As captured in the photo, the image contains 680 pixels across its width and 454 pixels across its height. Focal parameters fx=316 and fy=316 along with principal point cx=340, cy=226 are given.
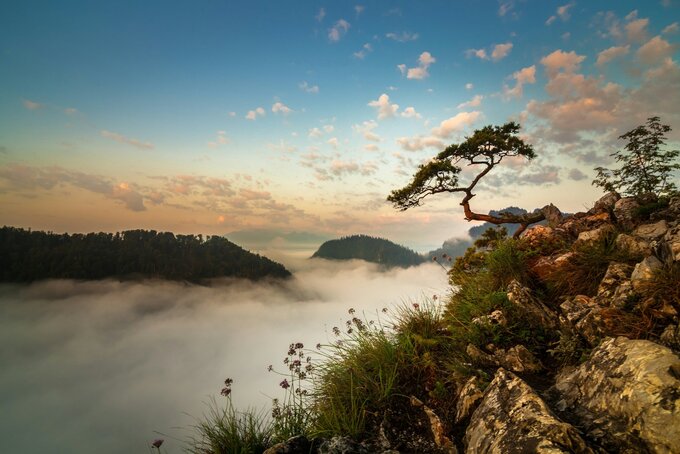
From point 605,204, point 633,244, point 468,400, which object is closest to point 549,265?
point 633,244

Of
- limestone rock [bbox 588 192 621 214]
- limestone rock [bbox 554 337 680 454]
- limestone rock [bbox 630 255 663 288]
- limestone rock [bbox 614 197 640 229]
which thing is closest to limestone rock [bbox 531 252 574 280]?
limestone rock [bbox 630 255 663 288]

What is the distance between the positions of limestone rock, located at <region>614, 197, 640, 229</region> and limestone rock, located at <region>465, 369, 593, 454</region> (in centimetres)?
680

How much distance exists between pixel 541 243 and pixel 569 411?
596 cm

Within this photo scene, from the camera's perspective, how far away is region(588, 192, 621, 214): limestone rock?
9.08m

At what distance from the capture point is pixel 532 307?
225 inches

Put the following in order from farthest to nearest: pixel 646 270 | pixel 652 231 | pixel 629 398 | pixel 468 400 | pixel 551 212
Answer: pixel 551 212, pixel 652 231, pixel 646 270, pixel 468 400, pixel 629 398

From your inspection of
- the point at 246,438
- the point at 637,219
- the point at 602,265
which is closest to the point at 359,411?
the point at 246,438

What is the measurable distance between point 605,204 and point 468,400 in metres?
8.46

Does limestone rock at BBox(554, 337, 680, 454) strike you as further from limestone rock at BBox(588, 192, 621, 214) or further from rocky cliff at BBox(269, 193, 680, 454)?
limestone rock at BBox(588, 192, 621, 214)

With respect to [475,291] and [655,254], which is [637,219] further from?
[475,291]

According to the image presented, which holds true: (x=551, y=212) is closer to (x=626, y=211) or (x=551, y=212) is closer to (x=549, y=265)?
(x=626, y=211)

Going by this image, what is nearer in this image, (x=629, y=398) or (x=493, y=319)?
(x=629, y=398)

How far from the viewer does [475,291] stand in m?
7.04

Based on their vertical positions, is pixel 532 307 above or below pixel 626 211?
below
